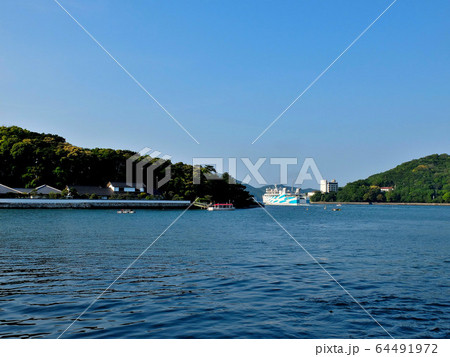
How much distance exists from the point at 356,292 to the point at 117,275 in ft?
30.0

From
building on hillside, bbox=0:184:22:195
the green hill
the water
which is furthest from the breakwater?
the water

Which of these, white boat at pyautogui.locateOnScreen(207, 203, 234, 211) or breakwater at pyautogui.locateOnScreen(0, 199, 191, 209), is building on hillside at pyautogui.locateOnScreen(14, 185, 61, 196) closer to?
breakwater at pyautogui.locateOnScreen(0, 199, 191, 209)

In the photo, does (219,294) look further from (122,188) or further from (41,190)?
(122,188)

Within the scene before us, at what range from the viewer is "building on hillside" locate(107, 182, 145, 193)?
12262 centimetres

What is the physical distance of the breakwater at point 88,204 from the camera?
86.9m

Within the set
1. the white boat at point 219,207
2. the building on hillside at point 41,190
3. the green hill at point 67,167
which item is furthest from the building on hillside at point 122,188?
the white boat at point 219,207

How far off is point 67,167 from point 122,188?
17.4 m

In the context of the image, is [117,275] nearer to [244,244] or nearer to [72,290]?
[72,290]

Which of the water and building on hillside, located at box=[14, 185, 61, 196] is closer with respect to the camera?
the water

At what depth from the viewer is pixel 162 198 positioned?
12106 centimetres

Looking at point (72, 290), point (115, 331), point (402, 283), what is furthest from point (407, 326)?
point (72, 290)

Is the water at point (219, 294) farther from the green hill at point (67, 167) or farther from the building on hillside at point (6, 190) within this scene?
the green hill at point (67, 167)

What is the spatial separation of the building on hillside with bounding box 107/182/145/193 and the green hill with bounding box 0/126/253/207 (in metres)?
2.87

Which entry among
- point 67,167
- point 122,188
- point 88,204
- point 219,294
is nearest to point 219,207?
point 122,188
